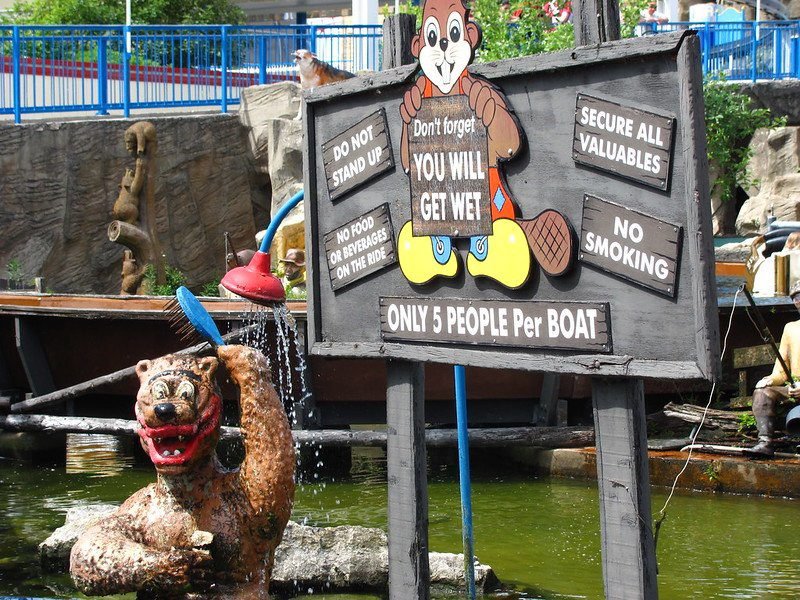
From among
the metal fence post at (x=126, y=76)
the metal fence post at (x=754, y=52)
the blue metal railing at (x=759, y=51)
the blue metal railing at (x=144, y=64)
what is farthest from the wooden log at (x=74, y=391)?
the blue metal railing at (x=759, y=51)

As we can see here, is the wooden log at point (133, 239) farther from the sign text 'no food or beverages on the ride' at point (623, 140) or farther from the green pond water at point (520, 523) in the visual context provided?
the sign text 'no food or beverages on the ride' at point (623, 140)

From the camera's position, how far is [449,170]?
4320mm

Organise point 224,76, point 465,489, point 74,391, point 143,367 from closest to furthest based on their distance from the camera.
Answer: point 143,367
point 465,489
point 74,391
point 224,76

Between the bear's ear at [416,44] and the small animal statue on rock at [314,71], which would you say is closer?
the bear's ear at [416,44]

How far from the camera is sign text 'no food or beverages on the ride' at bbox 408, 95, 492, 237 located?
4.21 m

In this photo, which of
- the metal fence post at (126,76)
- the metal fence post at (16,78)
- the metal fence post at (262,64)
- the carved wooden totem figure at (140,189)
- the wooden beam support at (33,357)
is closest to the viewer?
the wooden beam support at (33,357)

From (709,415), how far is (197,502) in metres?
6.62

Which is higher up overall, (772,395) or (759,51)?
(759,51)

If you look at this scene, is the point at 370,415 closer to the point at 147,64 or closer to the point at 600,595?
the point at 600,595

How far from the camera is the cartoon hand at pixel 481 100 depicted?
415 cm

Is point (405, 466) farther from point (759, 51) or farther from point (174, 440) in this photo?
point (759, 51)

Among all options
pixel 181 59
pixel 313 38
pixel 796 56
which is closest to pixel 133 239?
pixel 181 59

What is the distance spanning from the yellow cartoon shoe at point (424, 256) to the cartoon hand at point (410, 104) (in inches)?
15.4

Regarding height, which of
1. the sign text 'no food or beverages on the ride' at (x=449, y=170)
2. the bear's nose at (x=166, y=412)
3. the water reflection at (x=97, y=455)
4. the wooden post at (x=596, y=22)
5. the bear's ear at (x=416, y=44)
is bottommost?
the water reflection at (x=97, y=455)
